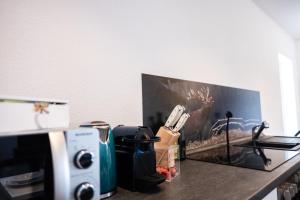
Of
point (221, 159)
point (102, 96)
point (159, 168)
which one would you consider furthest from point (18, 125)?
point (221, 159)

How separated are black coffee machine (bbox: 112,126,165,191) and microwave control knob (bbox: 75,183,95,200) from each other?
0.81ft

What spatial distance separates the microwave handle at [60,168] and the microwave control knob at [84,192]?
0.12 ft

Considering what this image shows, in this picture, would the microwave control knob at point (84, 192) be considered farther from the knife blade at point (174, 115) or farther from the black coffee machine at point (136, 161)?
the knife blade at point (174, 115)

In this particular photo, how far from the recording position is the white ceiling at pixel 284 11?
2.65 meters

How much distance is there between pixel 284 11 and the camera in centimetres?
289

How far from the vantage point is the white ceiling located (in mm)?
2650

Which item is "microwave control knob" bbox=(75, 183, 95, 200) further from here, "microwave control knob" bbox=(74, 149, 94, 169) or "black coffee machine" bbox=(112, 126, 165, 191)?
"black coffee machine" bbox=(112, 126, 165, 191)

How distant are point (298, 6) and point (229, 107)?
1825 mm

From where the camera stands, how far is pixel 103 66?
1.05m

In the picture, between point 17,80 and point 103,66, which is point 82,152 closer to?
point 17,80

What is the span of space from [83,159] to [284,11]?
3276 millimetres

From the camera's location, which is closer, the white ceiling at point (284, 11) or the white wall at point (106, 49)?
the white wall at point (106, 49)

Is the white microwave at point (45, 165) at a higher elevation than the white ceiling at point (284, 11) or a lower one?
lower

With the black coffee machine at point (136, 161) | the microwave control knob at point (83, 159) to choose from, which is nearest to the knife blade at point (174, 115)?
the black coffee machine at point (136, 161)
